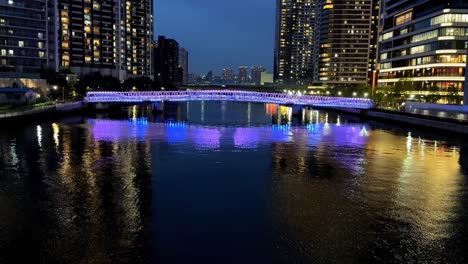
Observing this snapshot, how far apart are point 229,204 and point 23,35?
369 feet

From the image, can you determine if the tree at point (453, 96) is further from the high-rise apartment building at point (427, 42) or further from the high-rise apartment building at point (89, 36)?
the high-rise apartment building at point (89, 36)

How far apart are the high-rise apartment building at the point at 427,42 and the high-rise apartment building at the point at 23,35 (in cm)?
9316

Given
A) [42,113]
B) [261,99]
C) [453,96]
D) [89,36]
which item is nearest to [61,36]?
[89,36]

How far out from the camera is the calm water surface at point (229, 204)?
17.2m

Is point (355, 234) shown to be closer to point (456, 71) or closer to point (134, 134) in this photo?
point (134, 134)

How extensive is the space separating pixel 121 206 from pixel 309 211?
899 centimetres

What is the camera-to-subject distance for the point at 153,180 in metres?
29.2

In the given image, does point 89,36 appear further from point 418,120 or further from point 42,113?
point 418,120

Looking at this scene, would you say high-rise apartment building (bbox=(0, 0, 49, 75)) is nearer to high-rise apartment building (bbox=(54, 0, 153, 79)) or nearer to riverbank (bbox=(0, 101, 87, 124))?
riverbank (bbox=(0, 101, 87, 124))

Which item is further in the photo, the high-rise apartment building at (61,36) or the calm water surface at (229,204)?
the high-rise apartment building at (61,36)

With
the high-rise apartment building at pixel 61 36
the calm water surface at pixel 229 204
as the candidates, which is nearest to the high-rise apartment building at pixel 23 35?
the high-rise apartment building at pixel 61 36

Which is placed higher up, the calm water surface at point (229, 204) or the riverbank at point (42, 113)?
the riverbank at point (42, 113)

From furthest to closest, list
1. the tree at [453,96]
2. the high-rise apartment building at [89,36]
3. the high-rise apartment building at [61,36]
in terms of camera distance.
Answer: the high-rise apartment building at [89,36] → the high-rise apartment building at [61,36] → the tree at [453,96]

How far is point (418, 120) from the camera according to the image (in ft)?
222
